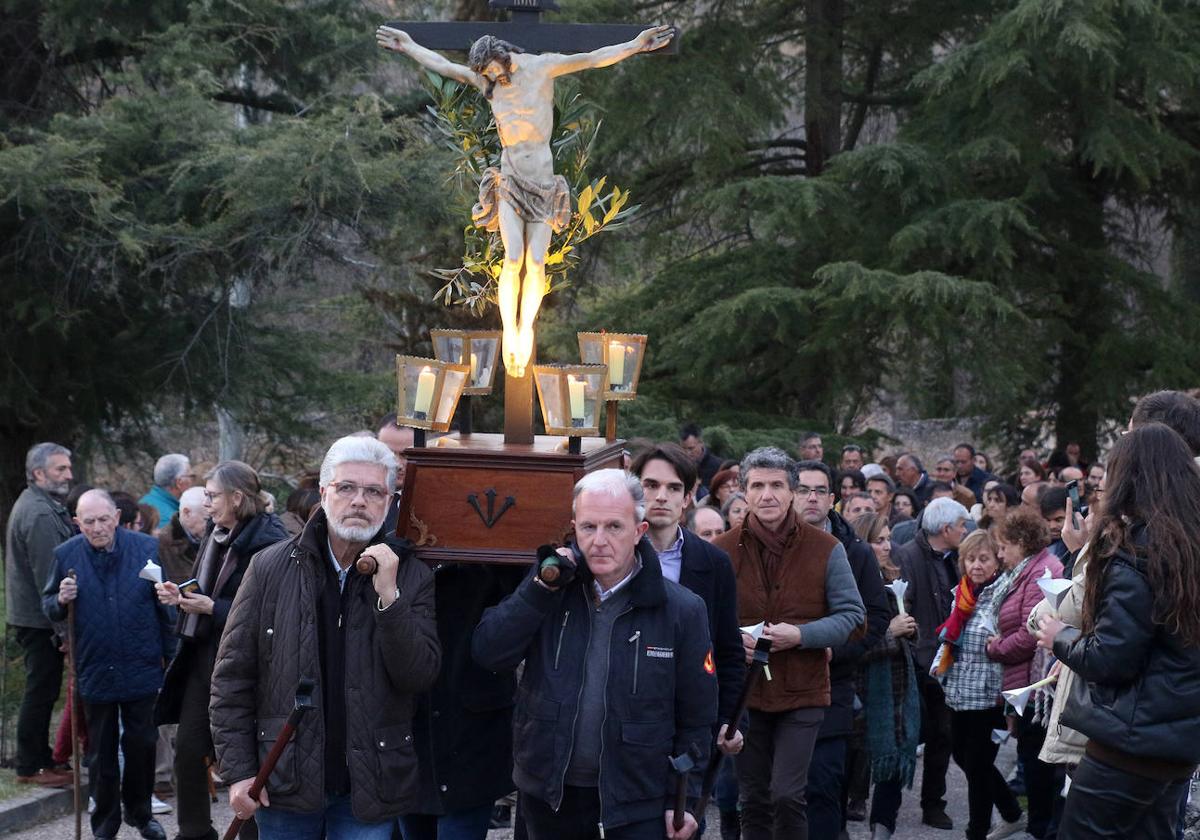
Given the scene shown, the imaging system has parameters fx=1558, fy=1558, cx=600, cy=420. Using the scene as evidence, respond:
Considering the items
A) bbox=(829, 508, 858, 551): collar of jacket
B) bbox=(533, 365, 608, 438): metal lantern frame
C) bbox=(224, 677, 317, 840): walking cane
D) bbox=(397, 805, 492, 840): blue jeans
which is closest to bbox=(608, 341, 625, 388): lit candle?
bbox=(533, 365, 608, 438): metal lantern frame

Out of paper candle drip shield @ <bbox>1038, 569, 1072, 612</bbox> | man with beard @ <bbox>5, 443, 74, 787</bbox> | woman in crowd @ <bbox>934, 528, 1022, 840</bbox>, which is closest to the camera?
paper candle drip shield @ <bbox>1038, 569, 1072, 612</bbox>

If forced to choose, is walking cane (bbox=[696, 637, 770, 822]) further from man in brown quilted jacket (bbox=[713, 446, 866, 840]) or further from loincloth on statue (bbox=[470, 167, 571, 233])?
loincloth on statue (bbox=[470, 167, 571, 233])

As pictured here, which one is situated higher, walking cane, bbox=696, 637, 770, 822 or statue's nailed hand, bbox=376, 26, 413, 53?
statue's nailed hand, bbox=376, 26, 413, 53

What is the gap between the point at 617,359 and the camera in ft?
19.9

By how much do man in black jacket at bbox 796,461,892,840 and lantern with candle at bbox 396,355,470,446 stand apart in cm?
216

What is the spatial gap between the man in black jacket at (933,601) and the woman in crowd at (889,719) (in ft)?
2.41

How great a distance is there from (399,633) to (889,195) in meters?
13.1

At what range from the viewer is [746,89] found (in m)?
17.8

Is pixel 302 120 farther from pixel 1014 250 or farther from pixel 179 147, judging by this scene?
pixel 1014 250

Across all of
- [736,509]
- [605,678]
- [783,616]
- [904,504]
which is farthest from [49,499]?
[904,504]

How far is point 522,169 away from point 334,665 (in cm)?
197

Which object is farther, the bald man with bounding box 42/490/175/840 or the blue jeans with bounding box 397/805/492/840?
the bald man with bounding box 42/490/175/840

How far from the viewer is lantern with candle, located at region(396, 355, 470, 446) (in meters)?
5.33

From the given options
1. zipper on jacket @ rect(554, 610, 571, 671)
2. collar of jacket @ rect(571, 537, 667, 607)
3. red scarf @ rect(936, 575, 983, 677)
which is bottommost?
red scarf @ rect(936, 575, 983, 677)
